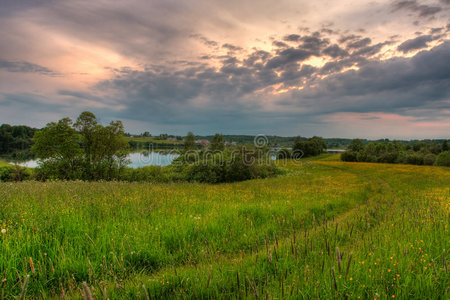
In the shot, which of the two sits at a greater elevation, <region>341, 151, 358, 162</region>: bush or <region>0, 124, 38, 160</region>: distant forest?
<region>0, 124, 38, 160</region>: distant forest

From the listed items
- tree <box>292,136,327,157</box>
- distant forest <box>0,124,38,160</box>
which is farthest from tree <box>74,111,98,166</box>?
distant forest <box>0,124,38,160</box>

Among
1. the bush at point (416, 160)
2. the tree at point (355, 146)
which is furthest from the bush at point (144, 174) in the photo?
the tree at point (355, 146)

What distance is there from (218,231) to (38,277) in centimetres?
422

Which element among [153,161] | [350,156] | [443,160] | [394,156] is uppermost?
[394,156]

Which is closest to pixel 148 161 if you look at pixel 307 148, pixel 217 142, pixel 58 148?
pixel 217 142

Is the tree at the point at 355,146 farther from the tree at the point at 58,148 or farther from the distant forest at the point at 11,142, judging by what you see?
the distant forest at the point at 11,142

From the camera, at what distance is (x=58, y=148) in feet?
124

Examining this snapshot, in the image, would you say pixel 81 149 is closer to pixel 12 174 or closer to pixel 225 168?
pixel 12 174

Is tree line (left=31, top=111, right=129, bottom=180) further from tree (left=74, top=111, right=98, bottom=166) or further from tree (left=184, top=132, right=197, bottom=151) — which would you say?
tree (left=184, top=132, right=197, bottom=151)

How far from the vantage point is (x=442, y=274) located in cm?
351

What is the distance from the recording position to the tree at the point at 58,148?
3703 cm

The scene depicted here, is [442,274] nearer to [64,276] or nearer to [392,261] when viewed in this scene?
[392,261]

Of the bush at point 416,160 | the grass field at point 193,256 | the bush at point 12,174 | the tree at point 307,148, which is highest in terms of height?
the tree at point 307,148

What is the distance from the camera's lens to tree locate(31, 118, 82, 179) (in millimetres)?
37031
